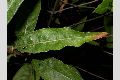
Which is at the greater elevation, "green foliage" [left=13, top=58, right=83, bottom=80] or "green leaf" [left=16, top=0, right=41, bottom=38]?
"green leaf" [left=16, top=0, right=41, bottom=38]

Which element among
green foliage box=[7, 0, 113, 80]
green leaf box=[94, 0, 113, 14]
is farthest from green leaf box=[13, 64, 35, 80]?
green leaf box=[94, 0, 113, 14]

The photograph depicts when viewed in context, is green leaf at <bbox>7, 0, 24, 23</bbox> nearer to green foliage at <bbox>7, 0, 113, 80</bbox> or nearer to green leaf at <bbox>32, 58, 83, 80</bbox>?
green foliage at <bbox>7, 0, 113, 80</bbox>

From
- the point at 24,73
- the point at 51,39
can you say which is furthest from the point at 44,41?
the point at 24,73

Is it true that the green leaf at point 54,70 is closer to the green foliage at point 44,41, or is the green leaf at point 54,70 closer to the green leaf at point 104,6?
the green foliage at point 44,41

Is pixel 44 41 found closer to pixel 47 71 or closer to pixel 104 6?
pixel 47 71

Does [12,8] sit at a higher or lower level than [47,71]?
higher

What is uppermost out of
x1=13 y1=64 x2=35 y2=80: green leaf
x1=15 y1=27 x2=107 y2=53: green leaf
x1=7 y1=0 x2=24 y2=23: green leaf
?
x1=7 y1=0 x2=24 y2=23: green leaf

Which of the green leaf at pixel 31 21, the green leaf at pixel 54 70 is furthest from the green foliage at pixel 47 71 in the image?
the green leaf at pixel 31 21
